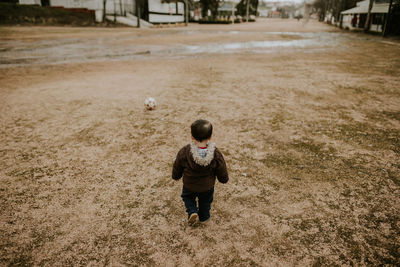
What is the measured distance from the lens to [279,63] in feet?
36.0

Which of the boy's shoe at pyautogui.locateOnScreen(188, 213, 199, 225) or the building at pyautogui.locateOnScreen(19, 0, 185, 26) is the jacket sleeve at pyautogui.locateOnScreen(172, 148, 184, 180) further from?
the building at pyautogui.locateOnScreen(19, 0, 185, 26)

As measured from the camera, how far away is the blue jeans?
8.16 feet

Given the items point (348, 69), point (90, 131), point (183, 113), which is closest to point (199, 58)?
point (348, 69)

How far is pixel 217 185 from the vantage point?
10.6 feet

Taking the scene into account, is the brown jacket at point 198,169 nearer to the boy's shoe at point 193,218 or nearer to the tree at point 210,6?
the boy's shoe at point 193,218

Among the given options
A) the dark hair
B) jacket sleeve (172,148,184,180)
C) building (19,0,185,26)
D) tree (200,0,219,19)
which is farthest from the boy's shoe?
tree (200,0,219,19)

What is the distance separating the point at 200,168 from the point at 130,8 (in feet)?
132

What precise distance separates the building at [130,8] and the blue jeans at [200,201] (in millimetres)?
32971

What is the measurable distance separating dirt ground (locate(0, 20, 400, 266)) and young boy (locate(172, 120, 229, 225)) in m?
0.26

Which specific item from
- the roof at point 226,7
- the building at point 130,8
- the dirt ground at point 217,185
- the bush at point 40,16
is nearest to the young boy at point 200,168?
the dirt ground at point 217,185

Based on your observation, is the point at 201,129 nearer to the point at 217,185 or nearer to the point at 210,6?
the point at 217,185

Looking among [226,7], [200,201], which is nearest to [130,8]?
[226,7]

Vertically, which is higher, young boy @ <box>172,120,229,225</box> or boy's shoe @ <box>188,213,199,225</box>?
young boy @ <box>172,120,229,225</box>

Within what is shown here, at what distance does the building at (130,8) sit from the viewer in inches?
1246
